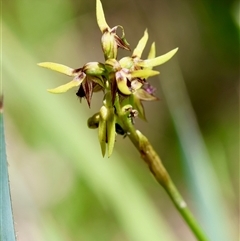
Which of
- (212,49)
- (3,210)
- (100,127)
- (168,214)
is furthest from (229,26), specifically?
(3,210)

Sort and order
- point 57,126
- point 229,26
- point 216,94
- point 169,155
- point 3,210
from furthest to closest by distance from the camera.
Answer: point 216,94
point 169,155
point 229,26
point 57,126
point 3,210

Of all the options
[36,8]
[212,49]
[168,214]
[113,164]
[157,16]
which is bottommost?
[168,214]

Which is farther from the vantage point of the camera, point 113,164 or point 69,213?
point 69,213

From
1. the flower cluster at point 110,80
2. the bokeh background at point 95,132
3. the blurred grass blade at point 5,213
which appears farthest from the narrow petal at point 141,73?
the bokeh background at point 95,132

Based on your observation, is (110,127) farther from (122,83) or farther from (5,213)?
(5,213)

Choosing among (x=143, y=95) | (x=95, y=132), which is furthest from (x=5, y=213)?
(x=95, y=132)

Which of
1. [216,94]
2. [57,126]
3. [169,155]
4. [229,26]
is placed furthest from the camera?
[216,94]

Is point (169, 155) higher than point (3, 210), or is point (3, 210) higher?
point (3, 210)

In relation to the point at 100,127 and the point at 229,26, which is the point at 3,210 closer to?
the point at 100,127
